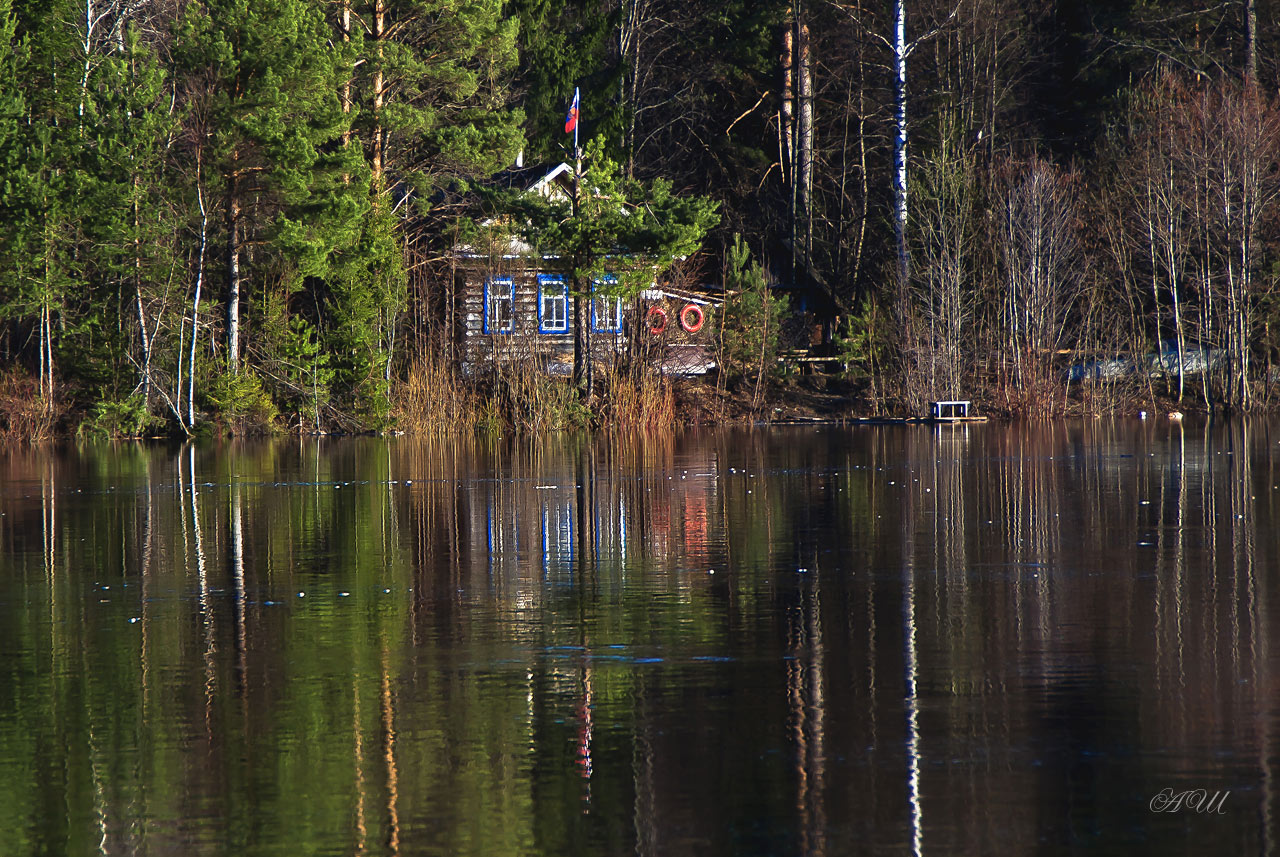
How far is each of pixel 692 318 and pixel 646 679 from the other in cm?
3626

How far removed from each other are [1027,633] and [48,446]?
28.2 metres

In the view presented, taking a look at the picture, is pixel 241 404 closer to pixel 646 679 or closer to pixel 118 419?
pixel 118 419

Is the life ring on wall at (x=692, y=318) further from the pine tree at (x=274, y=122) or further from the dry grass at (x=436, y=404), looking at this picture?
the pine tree at (x=274, y=122)

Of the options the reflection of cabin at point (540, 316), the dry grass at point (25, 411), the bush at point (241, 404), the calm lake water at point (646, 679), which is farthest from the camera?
the reflection of cabin at point (540, 316)

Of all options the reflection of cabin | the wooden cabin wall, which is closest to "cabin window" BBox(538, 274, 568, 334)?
the reflection of cabin

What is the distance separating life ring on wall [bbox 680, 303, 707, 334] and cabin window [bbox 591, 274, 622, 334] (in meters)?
1.85

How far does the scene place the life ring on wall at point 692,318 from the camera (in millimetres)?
43625

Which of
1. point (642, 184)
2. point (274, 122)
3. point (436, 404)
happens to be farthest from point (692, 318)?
point (274, 122)

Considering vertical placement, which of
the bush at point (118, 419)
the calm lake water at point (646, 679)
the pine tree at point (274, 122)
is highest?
the pine tree at point (274, 122)

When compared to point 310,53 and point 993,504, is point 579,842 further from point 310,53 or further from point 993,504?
point 310,53

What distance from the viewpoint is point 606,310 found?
142 ft

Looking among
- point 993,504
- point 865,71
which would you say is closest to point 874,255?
point 865,71

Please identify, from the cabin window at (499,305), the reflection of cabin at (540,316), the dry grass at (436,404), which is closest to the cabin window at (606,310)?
the reflection of cabin at (540,316)

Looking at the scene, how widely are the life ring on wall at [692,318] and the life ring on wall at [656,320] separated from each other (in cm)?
230
